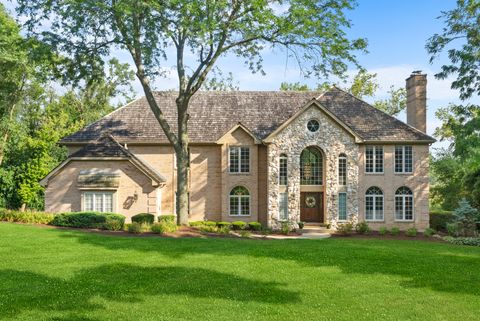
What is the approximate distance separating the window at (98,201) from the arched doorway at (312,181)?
13.2 meters

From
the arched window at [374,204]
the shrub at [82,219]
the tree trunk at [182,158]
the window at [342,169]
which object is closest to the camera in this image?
the shrub at [82,219]

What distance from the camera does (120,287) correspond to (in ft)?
36.9

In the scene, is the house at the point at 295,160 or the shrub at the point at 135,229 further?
the house at the point at 295,160

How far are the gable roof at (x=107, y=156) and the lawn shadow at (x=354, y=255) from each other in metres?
7.60

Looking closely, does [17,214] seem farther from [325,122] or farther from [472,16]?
[472,16]

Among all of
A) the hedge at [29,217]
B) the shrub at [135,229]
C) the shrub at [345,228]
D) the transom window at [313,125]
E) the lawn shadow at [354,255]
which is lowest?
the shrub at [345,228]

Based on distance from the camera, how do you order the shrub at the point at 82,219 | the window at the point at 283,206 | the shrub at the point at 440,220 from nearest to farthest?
the shrub at the point at 82,219
the window at the point at 283,206
the shrub at the point at 440,220

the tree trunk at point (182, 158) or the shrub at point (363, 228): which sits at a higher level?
the tree trunk at point (182, 158)

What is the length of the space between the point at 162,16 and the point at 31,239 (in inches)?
518

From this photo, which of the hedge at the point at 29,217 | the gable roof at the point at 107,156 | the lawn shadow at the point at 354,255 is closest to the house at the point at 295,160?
the gable roof at the point at 107,156

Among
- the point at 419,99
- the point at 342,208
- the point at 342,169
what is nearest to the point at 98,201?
the point at 342,208

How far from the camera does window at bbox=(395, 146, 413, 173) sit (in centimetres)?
3047

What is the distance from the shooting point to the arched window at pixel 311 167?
99.9 ft

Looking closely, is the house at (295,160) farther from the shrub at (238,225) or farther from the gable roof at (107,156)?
the shrub at (238,225)
